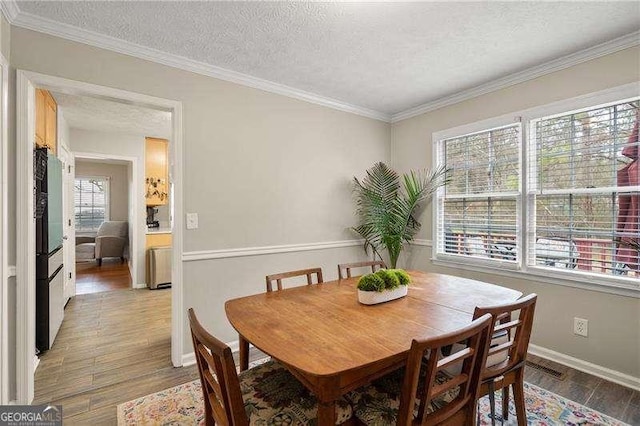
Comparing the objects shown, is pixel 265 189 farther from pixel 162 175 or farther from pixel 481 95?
pixel 162 175

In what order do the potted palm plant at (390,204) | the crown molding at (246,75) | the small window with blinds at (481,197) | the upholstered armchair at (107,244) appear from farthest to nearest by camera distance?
the upholstered armchair at (107,244)
the potted palm plant at (390,204)
the small window with blinds at (481,197)
the crown molding at (246,75)

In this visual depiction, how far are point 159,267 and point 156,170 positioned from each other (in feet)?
5.33

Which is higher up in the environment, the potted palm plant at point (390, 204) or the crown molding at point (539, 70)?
the crown molding at point (539, 70)

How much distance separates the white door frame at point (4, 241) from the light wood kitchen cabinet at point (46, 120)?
34.6 inches

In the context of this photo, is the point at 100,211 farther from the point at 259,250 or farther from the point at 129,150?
the point at 259,250

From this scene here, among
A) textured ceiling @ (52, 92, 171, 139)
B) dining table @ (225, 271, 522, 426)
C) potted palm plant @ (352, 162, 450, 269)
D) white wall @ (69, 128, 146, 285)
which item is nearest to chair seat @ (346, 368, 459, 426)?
dining table @ (225, 271, 522, 426)

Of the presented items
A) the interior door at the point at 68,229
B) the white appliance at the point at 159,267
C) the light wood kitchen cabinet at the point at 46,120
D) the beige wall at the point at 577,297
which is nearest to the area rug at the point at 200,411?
the beige wall at the point at 577,297

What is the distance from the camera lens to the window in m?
7.92

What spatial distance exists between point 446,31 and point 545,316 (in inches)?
95.0

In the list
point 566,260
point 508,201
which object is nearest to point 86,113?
point 508,201

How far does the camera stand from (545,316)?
105 inches

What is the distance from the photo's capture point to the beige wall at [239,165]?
227 centimetres

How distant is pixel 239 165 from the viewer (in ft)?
9.39

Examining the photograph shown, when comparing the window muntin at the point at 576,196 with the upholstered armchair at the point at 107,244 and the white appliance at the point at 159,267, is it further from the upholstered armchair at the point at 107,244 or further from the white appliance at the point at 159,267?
the upholstered armchair at the point at 107,244
